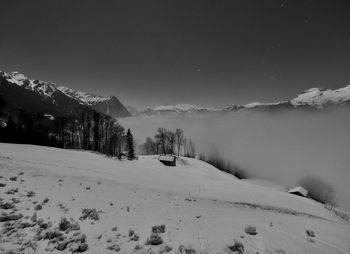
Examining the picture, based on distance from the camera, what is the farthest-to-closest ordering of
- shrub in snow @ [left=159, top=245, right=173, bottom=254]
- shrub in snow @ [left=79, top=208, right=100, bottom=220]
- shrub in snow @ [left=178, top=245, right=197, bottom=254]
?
shrub in snow @ [left=79, top=208, right=100, bottom=220]
shrub in snow @ [left=159, top=245, right=173, bottom=254]
shrub in snow @ [left=178, top=245, right=197, bottom=254]

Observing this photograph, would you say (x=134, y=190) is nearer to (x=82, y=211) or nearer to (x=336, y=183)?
(x=82, y=211)

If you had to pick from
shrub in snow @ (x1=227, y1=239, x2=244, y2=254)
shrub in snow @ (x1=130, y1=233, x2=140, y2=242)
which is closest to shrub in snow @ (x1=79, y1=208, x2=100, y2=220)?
shrub in snow @ (x1=130, y1=233, x2=140, y2=242)

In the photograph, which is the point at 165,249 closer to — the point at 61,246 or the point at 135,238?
the point at 135,238

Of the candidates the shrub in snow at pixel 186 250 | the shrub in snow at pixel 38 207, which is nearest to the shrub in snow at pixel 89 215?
the shrub in snow at pixel 38 207

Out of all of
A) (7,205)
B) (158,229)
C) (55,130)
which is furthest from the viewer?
(55,130)

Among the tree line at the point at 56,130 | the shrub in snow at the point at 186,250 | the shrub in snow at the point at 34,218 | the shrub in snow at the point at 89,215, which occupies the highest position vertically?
the tree line at the point at 56,130

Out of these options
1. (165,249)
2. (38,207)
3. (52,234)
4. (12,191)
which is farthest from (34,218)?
(165,249)

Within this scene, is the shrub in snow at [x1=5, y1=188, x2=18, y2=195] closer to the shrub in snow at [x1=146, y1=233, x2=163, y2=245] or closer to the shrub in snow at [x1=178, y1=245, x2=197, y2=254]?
the shrub in snow at [x1=146, y1=233, x2=163, y2=245]

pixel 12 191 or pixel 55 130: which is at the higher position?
pixel 55 130

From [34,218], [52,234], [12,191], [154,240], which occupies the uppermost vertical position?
[12,191]

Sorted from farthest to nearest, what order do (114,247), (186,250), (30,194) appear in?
(30,194) < (114,247) < (186,250)

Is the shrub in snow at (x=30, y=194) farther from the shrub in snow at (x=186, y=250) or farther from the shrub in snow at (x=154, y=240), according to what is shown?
the shrub in snow at (x=186, y=250)

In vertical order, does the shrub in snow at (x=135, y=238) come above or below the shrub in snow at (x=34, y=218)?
below

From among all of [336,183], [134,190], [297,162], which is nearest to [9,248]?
[134,190]
